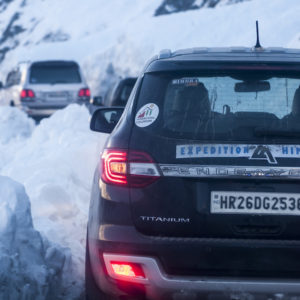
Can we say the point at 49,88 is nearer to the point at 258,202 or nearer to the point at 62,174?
the point at 62,174

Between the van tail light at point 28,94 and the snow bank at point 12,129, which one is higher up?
the snow bank at point 12,129

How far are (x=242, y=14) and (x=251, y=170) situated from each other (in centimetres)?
3983

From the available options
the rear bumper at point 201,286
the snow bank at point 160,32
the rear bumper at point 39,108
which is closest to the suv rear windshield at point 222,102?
the rear bumper at point 201,286

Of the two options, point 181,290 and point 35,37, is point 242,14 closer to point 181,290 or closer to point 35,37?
point 181,290

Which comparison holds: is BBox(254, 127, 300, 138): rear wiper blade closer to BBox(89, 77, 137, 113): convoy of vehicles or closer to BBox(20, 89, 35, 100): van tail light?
BBox(89, 77, 137, 113): convoy of vehicles

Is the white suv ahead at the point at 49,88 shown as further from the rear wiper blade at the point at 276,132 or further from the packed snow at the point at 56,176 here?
the rear wiper blade at the point at 276,132

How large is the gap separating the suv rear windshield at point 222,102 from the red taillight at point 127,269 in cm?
69

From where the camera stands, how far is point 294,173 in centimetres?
439

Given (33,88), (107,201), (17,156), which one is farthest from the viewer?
(33,88)

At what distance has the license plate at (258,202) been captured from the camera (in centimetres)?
440

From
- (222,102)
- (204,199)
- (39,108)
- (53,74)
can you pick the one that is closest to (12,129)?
(39,108)

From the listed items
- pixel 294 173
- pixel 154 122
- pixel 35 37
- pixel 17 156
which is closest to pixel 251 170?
pixel 294 173

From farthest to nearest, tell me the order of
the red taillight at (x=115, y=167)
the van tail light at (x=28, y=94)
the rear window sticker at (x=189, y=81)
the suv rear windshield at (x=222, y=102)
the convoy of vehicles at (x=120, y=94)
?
1. the van tail light at (x=28, y=94)
2. the convoy of vehicles at (x=120, y=94)
3. the rear window sticker at (x=189, y=81)
4. the red taillight at (x=115, y=167)
5. the suv rear windshield at (x=222, y=102)

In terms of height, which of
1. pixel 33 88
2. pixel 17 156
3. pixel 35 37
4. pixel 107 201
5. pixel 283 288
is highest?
pixel 107 201
